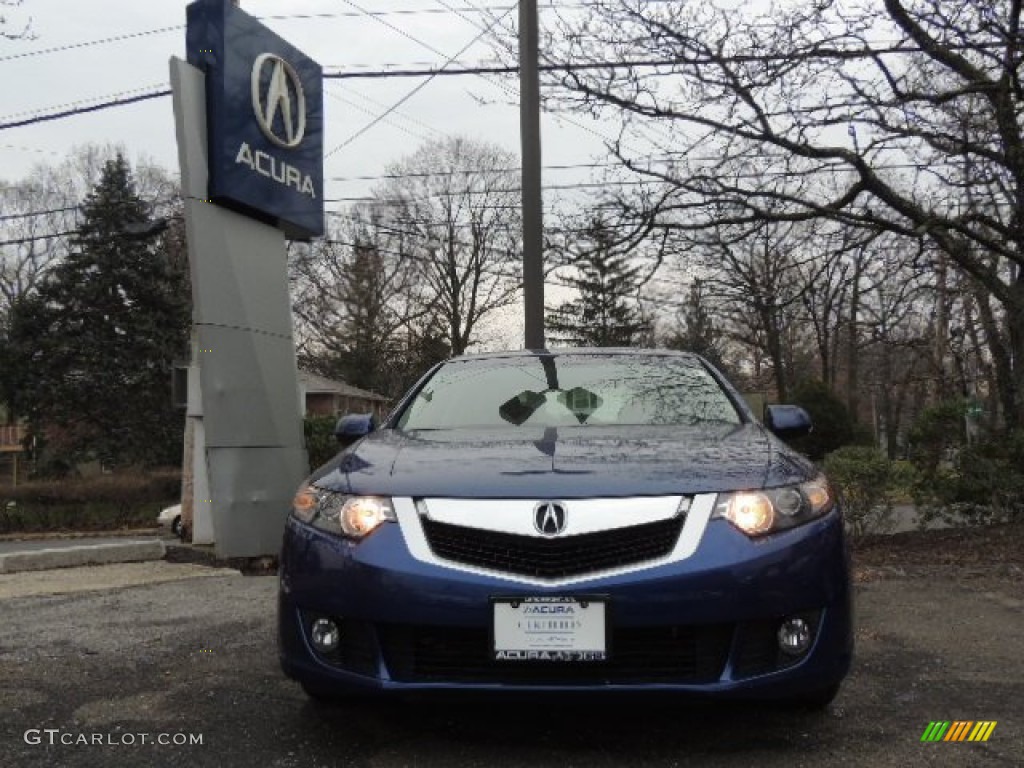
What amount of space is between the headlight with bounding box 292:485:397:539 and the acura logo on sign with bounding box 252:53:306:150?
534cm

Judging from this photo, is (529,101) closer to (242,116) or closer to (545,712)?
(242,116)

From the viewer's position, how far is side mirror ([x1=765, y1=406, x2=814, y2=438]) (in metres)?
4.14

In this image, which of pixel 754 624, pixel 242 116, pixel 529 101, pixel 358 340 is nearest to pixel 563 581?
pixel 754 624

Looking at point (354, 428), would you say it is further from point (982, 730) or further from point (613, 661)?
point (982, 730)

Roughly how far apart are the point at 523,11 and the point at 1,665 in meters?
8.62

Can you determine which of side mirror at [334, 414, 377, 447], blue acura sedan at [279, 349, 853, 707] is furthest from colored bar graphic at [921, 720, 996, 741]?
side mirror at [334, 414, 377, 447]

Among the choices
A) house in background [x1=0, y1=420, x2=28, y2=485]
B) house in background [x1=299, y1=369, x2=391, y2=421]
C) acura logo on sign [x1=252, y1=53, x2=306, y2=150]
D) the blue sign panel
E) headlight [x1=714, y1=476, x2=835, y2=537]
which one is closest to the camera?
headlight [x1=714, y1=476, x2=835, y2=537]

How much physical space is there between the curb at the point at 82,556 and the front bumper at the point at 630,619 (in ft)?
20.4

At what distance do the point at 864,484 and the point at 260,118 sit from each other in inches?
235

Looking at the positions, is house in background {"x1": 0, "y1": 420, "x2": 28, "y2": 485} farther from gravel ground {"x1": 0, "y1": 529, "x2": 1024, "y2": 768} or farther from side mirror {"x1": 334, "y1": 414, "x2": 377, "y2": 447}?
side mirror {"x1": 334, "y1": 414, "x2": 377, "y2": 447}

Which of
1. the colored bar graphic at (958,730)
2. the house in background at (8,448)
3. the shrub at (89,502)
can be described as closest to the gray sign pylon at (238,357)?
the colored bar graphic at (958,730)

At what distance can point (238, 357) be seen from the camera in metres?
7.27

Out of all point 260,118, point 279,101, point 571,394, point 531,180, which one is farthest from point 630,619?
point 531,180

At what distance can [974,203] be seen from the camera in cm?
1023
